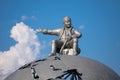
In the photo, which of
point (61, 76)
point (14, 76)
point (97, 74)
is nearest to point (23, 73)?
point (14, 76)

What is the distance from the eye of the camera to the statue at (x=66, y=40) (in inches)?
571

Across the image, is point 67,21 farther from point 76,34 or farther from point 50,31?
point 50,31

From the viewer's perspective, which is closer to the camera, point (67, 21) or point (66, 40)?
point (66, 40)

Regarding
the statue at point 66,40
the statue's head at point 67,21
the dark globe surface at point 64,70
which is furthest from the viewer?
the statue's head at point 67,21

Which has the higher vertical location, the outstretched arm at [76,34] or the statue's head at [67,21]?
the statue's head at [67,21]

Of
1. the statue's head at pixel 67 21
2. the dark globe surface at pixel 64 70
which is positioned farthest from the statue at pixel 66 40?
the dark globe surface at pixel 64 70

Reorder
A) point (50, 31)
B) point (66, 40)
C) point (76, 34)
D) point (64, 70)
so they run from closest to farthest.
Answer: point (64, 70)
point (66, 40)
point (76, 34)
point (50, 31)

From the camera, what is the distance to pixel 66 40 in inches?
586

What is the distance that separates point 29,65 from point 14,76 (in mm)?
568

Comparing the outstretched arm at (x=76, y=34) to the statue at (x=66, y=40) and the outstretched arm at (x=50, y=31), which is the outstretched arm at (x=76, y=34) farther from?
the outstretched arm at (x=50, y=31)

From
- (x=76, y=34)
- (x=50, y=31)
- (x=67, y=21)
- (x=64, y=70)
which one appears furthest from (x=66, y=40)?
(x=64, y=70)

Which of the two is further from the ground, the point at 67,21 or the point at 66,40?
the point at 67,21

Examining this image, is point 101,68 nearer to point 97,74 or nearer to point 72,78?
point 97,74

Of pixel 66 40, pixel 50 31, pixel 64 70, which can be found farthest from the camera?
pixel 50 31
